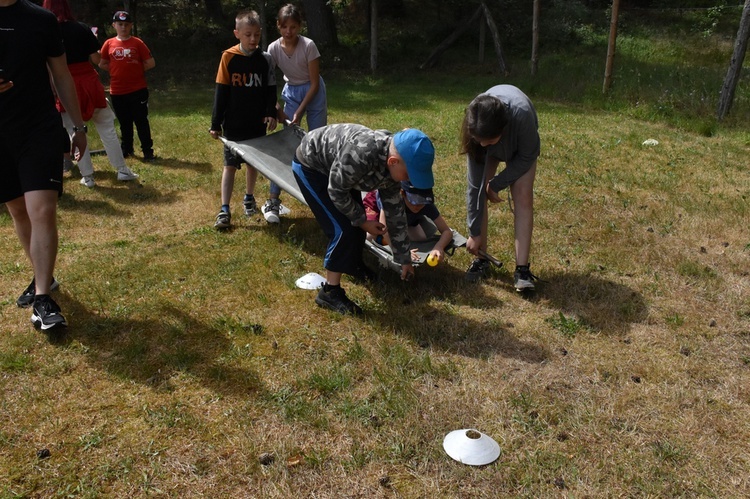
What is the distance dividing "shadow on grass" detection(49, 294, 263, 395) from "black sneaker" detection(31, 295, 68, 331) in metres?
0.10

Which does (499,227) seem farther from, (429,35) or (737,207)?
(429,35)

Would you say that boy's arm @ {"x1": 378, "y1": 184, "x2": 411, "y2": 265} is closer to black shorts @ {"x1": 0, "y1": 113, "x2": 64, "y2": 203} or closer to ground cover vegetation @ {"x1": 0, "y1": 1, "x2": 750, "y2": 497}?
ground cover vegetation @ {"x1": 0, "y1": 1, "x2": 750, "y2": 497}

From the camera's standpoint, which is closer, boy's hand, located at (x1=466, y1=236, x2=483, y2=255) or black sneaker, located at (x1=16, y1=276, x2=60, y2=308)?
black sneaker, located at (x1=16, y1=276, x2=60, y2=308)

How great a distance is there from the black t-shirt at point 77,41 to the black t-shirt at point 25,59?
10.9 feet

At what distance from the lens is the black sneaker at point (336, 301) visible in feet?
13.5

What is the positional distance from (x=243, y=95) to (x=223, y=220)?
1.18 m

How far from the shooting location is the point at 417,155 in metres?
3.32

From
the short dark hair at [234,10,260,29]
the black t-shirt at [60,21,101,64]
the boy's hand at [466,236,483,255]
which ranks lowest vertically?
the boy's hand at [466,236,483,255]

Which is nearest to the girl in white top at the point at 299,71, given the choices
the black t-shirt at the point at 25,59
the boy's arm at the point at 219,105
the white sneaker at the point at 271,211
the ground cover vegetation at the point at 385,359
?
the boy's arm at the point at 219,105

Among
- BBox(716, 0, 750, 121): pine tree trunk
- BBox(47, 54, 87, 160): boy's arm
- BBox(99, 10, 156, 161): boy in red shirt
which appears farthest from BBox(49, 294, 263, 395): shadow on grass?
BBox(716, 0, 750, 121): pine tree trunk

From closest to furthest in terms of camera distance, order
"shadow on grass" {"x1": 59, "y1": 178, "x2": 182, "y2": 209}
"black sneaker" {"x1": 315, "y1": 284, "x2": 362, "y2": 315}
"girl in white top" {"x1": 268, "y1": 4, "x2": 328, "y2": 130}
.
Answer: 1. "black sneaker" {"x1": 315, "y1": 284, "x2": 362, "y2": 315}
2. "girl in white top" {"x1": 268, "y1": 4, "x2": 328, "y2": 130}
3. "shadow on grass" {"x1": 59, "y1": 178, "x2": 182, "y2": 209}

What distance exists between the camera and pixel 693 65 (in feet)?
49.7

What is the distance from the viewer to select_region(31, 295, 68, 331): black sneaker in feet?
12.2

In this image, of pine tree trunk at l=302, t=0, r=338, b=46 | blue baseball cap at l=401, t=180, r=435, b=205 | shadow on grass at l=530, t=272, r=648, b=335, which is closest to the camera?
shadow on grass at l=530, t=272, r=648, b=335
